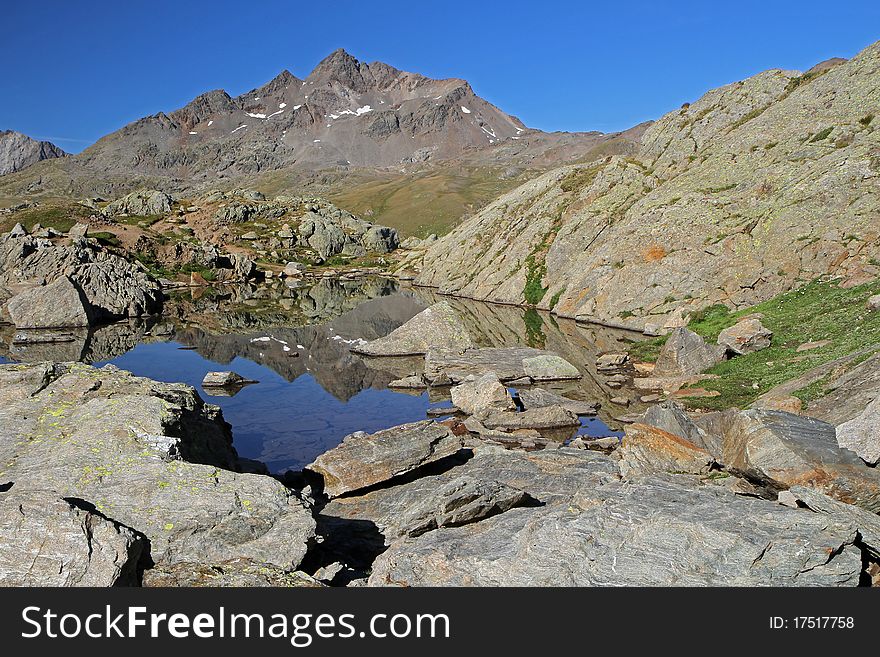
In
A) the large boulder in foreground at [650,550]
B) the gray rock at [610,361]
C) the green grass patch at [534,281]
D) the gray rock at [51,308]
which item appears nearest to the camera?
the large boulder in foreground at [650,550]

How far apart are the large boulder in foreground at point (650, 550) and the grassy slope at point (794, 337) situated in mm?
16881

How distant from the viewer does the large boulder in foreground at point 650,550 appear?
12414 millimetres

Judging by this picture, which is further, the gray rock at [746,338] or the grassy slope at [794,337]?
the gray rock at [746,338]

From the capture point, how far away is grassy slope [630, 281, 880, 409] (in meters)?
33.6

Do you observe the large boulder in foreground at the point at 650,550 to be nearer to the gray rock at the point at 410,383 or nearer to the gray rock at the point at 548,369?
the gray rock at the point at 410,383

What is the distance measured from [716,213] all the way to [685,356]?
33.4 meters

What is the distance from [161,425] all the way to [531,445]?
20.8m

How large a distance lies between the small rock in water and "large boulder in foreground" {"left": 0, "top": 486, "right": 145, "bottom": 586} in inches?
1473

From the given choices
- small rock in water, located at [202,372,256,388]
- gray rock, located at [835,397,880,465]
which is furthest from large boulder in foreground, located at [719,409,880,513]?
small rock in water, located at [202,372,256,388]

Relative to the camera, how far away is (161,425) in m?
18.3

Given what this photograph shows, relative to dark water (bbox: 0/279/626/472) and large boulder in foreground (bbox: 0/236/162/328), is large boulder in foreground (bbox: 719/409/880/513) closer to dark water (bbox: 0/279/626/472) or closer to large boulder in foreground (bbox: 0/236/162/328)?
dark water (bbox: 0/279/626/472)

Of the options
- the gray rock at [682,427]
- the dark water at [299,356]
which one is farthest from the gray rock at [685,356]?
the gray rock at [682,427]

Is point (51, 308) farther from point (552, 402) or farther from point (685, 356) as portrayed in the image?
point (685, 356)

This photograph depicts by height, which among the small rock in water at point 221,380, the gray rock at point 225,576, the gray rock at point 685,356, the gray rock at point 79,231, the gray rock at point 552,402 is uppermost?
the gray rock at point 79,231
